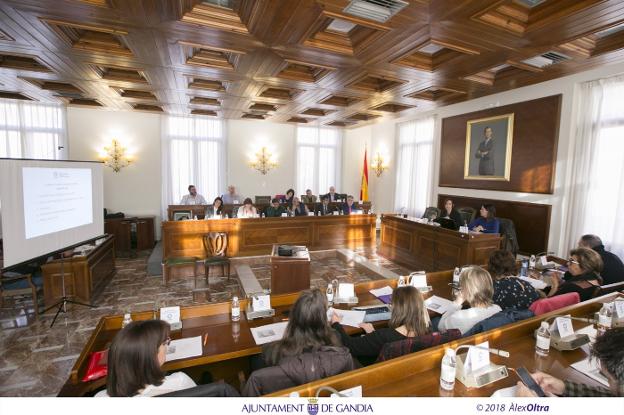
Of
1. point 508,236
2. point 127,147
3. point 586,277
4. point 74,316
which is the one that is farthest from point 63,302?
point 508,236

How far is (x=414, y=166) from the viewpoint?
9.16 m

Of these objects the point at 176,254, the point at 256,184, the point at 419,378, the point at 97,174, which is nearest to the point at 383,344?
the point at 419,378

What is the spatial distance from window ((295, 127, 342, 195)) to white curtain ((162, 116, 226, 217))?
8.59 ft

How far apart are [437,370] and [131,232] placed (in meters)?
8.03

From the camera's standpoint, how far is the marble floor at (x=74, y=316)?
9.29 ft

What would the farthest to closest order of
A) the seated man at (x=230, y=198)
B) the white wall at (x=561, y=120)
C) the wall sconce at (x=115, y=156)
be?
the seated man at (x=230, y=198) < the wall sconce at (x=115, y=156) < the white wall at (x=561, y=120)

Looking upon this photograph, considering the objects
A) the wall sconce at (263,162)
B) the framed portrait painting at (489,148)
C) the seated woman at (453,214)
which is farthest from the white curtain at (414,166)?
the wall sconce at (263,162)

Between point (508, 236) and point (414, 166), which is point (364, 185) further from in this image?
point (508, 236)

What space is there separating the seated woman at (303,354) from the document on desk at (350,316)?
23.6 inches

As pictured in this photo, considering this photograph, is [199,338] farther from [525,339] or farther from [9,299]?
[9,299]

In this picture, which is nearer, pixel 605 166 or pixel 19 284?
pixel 19 284

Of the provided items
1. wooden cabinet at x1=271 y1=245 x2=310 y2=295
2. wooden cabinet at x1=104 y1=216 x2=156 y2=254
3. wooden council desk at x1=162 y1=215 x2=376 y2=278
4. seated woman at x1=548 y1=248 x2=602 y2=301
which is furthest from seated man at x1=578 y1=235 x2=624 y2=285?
wooden cabinet at x1=104 y1=216 x2=156 y2=254

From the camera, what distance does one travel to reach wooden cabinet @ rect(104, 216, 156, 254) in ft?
24.1

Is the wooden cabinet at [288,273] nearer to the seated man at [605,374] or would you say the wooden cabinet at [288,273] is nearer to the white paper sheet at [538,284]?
the white paper sheet at [538,284]
